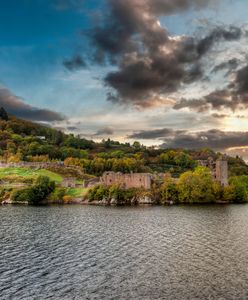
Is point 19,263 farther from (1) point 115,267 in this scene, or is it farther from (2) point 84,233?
(2) point 84,233

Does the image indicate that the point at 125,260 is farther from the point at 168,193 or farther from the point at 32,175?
the point at 32,175

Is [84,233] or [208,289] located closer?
[208,289]

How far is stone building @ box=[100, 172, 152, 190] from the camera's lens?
395 feet

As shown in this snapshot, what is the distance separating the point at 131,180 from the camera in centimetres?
12200

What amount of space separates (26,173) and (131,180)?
47.1 meters

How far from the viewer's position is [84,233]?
57.3 metres

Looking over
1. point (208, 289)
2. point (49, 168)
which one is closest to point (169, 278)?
point (208, 289)

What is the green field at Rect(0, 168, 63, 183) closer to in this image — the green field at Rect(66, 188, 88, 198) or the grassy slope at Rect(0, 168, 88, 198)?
the grassy slope at Rect(0, 168, 88, 198)

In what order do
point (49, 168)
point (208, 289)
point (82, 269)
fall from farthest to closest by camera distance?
1. point (49, 168)
2. point (82, 269)
3. point (208, 289)

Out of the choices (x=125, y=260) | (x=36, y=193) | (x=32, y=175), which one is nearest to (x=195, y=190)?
(x=36, y=193)

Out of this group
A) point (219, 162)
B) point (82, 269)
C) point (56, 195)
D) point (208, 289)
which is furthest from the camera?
point (219, 162)

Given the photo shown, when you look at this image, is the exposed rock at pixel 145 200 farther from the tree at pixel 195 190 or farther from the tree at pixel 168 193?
the tree at pixel 195 190

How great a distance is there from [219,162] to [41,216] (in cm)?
6773

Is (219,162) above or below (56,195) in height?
above
